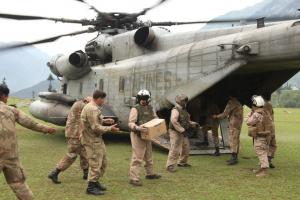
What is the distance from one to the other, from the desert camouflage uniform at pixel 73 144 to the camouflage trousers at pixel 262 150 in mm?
3264

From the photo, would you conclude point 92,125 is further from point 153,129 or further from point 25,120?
point 25,120

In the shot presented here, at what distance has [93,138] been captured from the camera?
22.4ft

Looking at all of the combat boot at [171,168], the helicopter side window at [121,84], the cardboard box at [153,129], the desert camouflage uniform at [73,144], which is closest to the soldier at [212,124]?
the combat boot at [171,168]

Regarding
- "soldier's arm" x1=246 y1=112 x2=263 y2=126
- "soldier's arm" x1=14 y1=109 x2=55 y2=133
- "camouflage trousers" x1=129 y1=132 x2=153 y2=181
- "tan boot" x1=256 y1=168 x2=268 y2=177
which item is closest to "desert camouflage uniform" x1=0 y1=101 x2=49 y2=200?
"soldier's arm" x1=14 y1=109 x2=55 y2=133

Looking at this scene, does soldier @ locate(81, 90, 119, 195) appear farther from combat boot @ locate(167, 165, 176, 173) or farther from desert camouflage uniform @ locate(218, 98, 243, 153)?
desert camouflage uniform @ locate(218, 98, 243, 153)

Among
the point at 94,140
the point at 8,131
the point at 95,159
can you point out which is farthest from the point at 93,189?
the point at 8,131

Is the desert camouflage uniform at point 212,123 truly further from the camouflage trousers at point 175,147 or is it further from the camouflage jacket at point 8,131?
the camouflage jacket at point 8,131

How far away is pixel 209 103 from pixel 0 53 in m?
5.82

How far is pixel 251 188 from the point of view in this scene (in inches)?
281

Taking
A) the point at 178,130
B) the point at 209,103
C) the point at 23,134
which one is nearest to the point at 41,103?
the point at 23,134

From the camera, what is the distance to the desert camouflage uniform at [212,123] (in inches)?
421

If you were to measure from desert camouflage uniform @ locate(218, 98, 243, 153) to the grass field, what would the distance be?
486 mm

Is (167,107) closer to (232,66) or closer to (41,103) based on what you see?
(232,66)

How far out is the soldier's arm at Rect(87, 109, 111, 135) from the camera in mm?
6634
